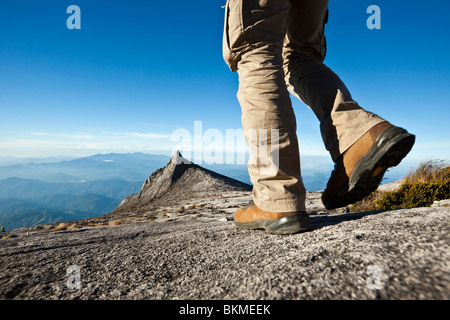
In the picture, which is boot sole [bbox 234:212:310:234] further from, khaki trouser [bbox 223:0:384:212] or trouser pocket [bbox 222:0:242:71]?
trouser pocket [bbox 222:0:242:71]

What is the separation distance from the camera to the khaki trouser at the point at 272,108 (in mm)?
A: 1790

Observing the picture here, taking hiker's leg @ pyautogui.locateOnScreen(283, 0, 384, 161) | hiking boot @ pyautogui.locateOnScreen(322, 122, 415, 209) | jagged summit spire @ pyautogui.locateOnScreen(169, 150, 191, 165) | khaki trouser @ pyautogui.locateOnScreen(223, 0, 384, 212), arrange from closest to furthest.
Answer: hiking boot @ pyautogui.locateOnScreen(322, 122, 415, 209), khaki trouser @ pyautogui.locateOnScreen(223, 0, 384, 212), hiker's leg @ pyautogui.locateOnScreen(283, 0, 384, 161), jagged summit spire @ pyautogui.locateOnScreen(169, 150, 191, 165)

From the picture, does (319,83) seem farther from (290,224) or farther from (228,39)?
(290,224)

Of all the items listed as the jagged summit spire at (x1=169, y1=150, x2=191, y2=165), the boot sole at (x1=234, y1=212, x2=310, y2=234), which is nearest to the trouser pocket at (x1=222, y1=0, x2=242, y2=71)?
the boot sole at (x1=234, y1=212, x2=310, y2=234)

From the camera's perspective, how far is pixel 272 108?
1805 mm

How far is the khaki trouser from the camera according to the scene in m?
1.79

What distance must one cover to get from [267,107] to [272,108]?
0.04 m

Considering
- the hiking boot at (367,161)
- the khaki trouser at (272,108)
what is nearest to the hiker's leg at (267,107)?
the khaki trouser at (272,108)

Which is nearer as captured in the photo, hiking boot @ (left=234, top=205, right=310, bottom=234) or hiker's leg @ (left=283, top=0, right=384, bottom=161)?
hiking boot @ (left=234, top=205, right=310, bottom=234)

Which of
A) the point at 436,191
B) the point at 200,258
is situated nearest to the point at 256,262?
the point at 200,258

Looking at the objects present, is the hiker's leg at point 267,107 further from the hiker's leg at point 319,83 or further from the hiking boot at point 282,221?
the hiker's leg at point 319,83

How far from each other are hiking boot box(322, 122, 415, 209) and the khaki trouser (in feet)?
0.24

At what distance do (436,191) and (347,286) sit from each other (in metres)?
4.98

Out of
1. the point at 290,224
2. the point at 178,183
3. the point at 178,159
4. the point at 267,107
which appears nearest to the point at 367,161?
the point at 290,224
